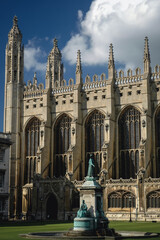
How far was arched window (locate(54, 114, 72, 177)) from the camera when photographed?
72.2 meters

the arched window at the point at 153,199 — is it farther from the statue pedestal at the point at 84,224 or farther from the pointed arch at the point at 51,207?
the statue pedestal at the point at 84,224

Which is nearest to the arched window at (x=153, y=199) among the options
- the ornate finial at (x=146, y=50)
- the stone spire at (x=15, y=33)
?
the ornate finial at (x=146, y=50)

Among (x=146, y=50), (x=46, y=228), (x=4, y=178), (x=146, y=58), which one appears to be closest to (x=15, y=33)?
(x=146, y=50)

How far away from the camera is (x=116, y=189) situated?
60.6m

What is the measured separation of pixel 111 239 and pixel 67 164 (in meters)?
40.4

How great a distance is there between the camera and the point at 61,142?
2894 inches

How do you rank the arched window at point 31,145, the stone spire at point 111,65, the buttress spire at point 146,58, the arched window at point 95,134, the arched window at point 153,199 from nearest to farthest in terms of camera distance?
the arched window at point 153,199 → the buttress spire at point 146,58 → the stone spire at point 111,65 → the arched window at point 95,134 → the arched window at point 31,145

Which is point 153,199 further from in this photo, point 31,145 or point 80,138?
point 31,145

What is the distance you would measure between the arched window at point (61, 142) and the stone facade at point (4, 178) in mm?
12169

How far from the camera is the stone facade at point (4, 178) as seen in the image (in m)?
60.5

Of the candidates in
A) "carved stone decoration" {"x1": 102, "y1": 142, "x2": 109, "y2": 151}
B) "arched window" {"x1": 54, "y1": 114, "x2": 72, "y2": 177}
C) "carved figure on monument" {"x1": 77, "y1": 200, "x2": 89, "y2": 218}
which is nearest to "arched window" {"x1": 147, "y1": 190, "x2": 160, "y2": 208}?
"carved stone decoration" {"x1": 102, "y1": 142, "x2": 109, "y2": 151}

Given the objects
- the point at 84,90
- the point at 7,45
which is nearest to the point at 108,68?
the point at 84,90

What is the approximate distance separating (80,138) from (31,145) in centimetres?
1017

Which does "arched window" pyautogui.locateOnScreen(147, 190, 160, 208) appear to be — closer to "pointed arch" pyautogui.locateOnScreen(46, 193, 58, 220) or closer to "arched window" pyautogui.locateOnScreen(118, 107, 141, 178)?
"arched window" pyautogui.locateOnScreen(118, 107, 141, 178)
